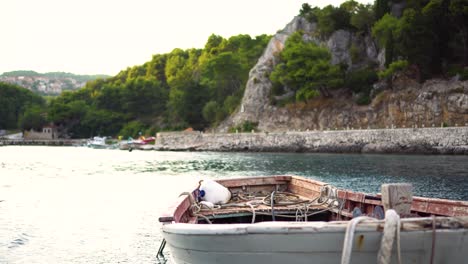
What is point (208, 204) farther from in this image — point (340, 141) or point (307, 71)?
point (307, 71)

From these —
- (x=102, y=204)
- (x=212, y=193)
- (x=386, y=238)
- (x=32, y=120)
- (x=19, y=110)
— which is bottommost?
(x=102, y=204)

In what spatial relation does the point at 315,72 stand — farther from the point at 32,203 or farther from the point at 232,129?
the point at 32,203

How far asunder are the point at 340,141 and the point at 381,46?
18.7 meters

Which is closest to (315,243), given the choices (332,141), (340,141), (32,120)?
(340,141)

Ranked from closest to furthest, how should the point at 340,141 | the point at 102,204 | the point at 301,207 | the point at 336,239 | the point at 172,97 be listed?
the point at 336,239 < the point at 301,207 < the point at 102,204 < the point at 340,141 < the point at 172,97

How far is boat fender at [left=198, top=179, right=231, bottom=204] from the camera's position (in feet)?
38.1

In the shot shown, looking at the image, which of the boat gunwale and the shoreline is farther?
the shoreline

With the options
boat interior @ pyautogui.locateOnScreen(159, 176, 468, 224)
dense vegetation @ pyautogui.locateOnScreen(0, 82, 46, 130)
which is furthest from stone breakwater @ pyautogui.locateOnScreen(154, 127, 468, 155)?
dense vegetation @ pyautogui.locateOnScreen(0, 82, 46, 130)

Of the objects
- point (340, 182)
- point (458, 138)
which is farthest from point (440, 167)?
point (458, 138)

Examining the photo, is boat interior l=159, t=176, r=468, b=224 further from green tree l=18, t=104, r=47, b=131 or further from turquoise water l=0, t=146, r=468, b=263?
green tree l=18, t=104, r=47, b=131

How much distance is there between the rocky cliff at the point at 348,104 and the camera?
55.3 m

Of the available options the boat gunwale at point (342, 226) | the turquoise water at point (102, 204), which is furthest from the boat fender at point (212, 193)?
the boat gunwale at point (342, 226)

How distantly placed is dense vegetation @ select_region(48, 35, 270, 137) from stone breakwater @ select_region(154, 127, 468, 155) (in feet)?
38.2

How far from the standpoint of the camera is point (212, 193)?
11.7 metres
